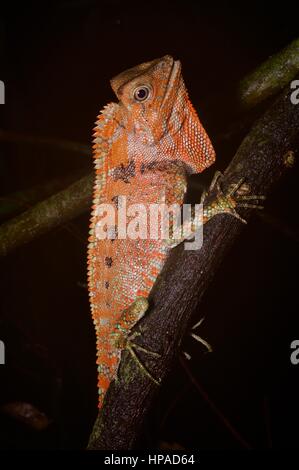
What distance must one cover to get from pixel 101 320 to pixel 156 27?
4393 mm

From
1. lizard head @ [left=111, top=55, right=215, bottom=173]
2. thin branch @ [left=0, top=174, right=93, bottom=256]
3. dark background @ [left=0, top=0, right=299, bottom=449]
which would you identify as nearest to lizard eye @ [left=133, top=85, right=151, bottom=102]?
lizard head @ [left=111, top=55, right=215, bottom=173]

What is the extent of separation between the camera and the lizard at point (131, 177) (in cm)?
264

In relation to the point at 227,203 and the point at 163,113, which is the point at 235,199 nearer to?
the point at 227,203

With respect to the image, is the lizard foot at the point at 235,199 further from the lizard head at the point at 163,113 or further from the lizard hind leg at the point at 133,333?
the lizard hind leg at the point at 133,333

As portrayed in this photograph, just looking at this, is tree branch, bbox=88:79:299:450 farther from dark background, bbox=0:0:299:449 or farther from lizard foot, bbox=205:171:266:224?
dark background, bbox=0:0:299:449

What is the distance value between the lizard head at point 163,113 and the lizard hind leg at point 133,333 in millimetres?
1217

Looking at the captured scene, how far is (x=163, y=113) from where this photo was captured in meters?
2.60

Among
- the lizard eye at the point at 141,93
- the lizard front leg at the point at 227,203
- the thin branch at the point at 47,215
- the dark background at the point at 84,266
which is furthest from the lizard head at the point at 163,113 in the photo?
the dark background at the point at 84,266

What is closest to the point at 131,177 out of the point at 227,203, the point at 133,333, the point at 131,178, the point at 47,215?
the point at 131,178

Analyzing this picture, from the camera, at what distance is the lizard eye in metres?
2.52

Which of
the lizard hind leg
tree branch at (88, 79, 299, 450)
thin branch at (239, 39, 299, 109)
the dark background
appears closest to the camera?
tree branch at (88, 79, 299, 450)

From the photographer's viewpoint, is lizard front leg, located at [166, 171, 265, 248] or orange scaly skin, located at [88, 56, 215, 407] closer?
lizard front leg, located at [166, 171, 265, 248]

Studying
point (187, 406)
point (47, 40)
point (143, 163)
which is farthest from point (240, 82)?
point (187, 406)

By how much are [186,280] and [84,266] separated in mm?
3518
